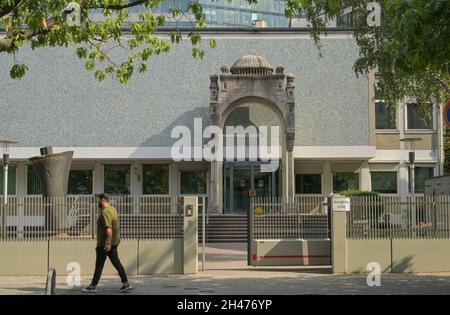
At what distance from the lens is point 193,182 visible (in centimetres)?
3900

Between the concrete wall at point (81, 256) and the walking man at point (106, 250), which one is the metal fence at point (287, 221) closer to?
the concrete wall at point (81, 256)

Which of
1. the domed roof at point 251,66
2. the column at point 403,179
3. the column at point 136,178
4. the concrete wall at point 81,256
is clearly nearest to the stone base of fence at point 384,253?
the concrete wall at point 81,256

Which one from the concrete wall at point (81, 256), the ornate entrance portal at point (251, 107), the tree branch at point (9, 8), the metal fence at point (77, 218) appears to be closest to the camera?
the tree branch at point (9, 8)

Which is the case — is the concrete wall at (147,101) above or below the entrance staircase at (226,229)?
above

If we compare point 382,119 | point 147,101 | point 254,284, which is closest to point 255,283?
point 254,284

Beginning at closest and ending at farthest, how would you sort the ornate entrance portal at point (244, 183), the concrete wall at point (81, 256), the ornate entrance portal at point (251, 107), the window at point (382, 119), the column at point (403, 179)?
the concrete wall at point (81, 256) → the ornate entrance portal at point (251, 107) → the ornate entrance portal at point (244, 183) → the column at point (403, 179) → the window at point (382, 119)

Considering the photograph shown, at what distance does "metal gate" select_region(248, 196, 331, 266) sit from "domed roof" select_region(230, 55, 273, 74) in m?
17.1

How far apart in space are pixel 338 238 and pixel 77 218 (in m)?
6.63

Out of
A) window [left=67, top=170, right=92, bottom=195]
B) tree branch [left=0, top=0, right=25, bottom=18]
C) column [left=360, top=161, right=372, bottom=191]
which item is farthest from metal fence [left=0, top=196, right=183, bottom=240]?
column [left=360, top=161, right=372, bottom=191]

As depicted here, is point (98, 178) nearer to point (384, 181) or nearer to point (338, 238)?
point (384, 181)

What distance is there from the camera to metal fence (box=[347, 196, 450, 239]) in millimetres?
18312

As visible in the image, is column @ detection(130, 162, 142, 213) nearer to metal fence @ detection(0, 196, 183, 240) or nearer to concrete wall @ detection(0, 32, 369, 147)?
concrete wall @ detection(0, 32, 369, 147)

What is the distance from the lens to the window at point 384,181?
3950 cm

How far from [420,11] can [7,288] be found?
10.0 metres
